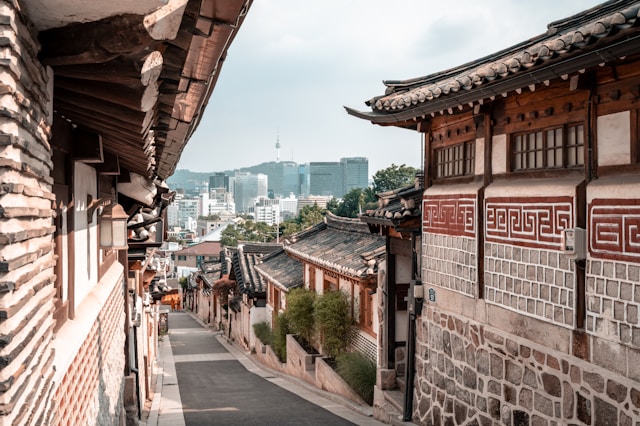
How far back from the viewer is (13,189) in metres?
3.02

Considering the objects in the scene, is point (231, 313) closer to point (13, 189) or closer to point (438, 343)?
point (438, 343)

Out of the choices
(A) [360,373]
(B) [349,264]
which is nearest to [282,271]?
(B) [349,264]

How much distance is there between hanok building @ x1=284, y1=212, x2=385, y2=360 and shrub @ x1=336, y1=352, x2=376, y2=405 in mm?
303

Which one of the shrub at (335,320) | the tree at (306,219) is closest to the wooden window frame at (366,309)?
the shrub at (335,320)

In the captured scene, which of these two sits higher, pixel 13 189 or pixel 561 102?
pixel 561 102

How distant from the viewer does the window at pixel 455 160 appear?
10.4m

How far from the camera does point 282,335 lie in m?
24.3

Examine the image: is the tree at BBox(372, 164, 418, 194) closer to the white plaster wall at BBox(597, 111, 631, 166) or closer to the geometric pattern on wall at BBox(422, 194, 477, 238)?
the geometric pattern on wall at BBox(422, 194, 477, 238)

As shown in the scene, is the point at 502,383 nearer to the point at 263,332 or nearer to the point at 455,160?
the point at 455,160

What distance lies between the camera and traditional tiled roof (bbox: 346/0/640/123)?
5695 mm

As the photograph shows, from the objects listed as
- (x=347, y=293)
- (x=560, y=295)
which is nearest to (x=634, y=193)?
(x=560, y=295)

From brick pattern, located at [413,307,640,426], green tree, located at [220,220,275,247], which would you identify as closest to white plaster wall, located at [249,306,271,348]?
brick pattern, located at [413,307,640,426]

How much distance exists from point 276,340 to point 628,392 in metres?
19.1

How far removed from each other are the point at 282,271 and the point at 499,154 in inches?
748
